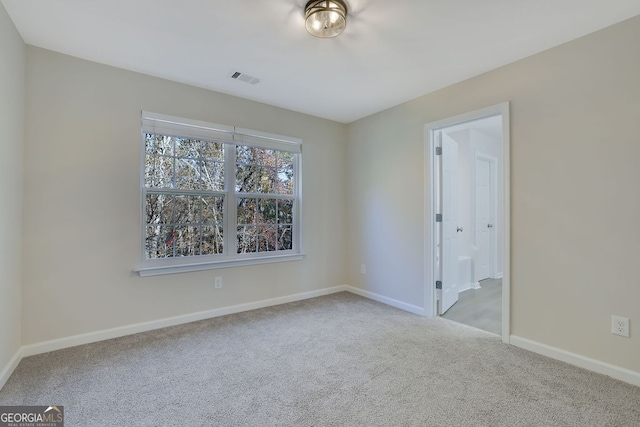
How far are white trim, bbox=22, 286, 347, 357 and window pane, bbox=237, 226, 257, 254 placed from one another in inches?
24.6

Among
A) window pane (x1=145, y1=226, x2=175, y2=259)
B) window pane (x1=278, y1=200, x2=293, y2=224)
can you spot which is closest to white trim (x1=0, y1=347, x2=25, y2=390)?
window pane (x1=145, y1=226, x2=175, y2=259)

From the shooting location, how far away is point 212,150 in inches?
125

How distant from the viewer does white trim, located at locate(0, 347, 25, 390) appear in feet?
6.13

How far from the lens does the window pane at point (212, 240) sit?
3.15 metres

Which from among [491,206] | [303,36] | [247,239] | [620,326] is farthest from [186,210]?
[491,206]

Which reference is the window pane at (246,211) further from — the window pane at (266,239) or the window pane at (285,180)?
the window pane at (285,180)

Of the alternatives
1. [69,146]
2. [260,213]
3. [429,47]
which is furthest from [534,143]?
[69,146]

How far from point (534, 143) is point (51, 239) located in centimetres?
402

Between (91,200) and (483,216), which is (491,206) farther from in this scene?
(91,200)

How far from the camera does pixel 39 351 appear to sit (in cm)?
230

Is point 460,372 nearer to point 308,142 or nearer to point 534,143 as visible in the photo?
point 534,143

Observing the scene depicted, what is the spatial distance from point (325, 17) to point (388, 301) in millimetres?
3051

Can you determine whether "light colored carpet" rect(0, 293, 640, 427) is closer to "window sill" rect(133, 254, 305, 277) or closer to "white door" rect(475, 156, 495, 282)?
"window sill" rect(133, 254, 305, 277)

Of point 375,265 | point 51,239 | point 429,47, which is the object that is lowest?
point 375,265
